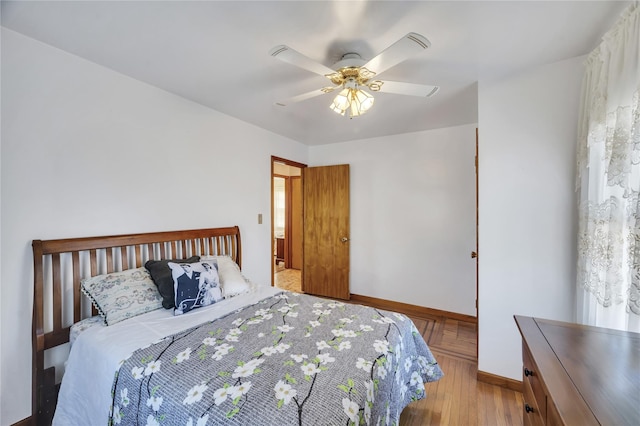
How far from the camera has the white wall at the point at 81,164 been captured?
5.03 ft

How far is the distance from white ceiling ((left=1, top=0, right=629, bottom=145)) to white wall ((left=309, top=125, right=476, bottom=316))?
48.5 inches

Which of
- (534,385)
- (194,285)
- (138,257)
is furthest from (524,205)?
(138,257)

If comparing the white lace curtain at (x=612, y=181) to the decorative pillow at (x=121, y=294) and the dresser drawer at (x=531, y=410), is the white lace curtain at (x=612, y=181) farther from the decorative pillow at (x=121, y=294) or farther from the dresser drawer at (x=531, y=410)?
the decorative pillow at (x=121, y=294)

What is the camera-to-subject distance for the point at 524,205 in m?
1.98

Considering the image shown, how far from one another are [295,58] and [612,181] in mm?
1776

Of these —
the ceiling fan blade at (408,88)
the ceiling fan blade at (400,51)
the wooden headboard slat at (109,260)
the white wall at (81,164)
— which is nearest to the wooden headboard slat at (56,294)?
the white wall at (81,164)

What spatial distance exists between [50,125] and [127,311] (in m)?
1.36

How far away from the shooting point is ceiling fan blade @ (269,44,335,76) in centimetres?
131

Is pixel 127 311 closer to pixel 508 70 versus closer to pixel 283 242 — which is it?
pixel 508 70

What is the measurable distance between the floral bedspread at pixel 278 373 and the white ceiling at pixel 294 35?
1832 millimetres

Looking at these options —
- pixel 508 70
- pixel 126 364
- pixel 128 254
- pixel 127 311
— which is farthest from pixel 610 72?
pixel 128 254

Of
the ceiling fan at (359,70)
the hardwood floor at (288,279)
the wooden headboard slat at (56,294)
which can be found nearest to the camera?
the ceiling fan at (359,70)

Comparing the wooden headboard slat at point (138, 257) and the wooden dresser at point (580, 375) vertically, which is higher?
the wooden headboard slat at point (138, 257)

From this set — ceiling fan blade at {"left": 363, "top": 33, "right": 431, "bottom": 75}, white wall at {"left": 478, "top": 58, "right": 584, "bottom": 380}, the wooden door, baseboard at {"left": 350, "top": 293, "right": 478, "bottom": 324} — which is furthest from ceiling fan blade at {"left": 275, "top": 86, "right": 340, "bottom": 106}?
baseboard at {"left": 350, "top": 293, "right": 478, "bottom": 324}
